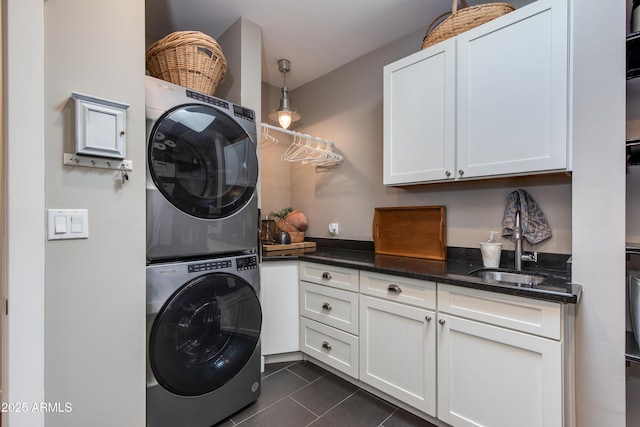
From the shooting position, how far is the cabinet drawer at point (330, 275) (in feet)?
6.31

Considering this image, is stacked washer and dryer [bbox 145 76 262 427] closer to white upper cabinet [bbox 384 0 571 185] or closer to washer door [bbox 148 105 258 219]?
washer door [bbox 148 105 258 219]

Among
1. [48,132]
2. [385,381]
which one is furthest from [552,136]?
[48,132]

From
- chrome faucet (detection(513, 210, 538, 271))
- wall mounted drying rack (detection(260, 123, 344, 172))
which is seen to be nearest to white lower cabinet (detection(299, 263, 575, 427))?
chrome faucet (detection(513, 210, 538, 271))

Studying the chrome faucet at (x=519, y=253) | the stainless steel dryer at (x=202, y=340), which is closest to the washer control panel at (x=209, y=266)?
the stainless steel dryer at (x=202, y=340)

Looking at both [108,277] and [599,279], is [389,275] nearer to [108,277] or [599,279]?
[599,279]

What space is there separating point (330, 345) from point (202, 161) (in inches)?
58.4

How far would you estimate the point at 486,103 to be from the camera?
1.61 m

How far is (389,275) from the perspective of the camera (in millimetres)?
1712

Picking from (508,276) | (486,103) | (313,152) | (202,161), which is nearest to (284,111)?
(313,152)

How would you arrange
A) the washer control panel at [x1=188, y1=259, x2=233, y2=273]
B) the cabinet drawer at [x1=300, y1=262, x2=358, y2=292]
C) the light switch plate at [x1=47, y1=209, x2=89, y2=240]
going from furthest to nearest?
1. the cabinet drawer at [x1=300, y1=262, x2=358, y2=292]
2. the washer control panel at [x1=188, y1=259, x2=233, y2=273]
3. the light switch plate at [x1=47, y1=209, x2=89, y2=240]

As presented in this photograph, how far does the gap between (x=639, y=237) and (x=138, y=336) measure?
2.34m

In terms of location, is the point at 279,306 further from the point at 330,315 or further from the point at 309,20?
the point at 309,20

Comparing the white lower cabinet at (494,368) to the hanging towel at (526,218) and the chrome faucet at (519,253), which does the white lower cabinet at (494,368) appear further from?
the hanging towel at (526,218)

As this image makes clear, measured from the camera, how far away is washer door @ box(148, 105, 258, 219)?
1391mm
